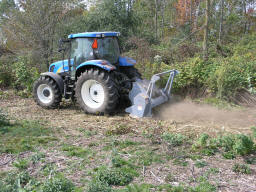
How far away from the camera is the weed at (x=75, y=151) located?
434 centimetres

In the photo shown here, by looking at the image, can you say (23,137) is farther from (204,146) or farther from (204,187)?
(204,187)

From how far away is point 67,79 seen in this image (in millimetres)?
7805

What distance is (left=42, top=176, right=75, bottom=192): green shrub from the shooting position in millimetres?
3109

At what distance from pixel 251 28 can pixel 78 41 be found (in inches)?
803

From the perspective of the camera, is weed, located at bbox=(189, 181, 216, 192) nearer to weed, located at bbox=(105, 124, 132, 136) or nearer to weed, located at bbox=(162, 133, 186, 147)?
weed, located at bbox=(162, 133, 186, 147)

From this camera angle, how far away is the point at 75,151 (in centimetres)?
445

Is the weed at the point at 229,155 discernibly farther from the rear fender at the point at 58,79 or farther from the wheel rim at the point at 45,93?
the wheel rim at the point at 45,93

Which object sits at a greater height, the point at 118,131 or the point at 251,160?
the point at 118,131

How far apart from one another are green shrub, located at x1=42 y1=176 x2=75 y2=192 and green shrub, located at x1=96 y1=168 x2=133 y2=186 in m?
0.37

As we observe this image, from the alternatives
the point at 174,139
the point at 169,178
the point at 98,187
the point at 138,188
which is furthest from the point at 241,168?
the point at 98,187

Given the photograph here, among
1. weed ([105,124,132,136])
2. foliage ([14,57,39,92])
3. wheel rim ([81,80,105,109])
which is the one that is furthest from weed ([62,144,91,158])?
foliage ([14,57,39,92])

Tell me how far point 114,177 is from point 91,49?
4.46 metres

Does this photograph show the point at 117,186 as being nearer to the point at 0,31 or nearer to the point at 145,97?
the point at 145,97

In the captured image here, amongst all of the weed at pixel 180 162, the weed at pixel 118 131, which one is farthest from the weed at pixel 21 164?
the weed at pixel 180 162
